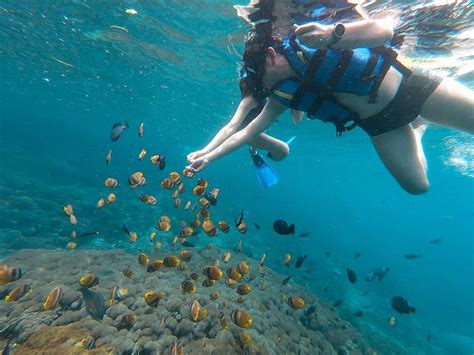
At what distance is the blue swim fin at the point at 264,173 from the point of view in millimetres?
5470

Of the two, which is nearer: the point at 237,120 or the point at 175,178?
the point at 237,120

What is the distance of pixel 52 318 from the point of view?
5828 millimetres

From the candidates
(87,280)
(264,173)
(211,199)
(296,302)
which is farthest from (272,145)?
(87,280)

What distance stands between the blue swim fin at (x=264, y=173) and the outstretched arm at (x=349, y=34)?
282cm

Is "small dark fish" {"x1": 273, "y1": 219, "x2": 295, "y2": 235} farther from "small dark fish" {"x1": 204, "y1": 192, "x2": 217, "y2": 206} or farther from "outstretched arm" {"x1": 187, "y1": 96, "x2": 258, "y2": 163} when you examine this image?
"outstretched arm" {"x1": 187, "y1": 96, "x2": 258, "y2": 163}

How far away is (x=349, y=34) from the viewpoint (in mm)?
2973

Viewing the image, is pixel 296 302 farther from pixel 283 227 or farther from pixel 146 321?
pixel 146 321

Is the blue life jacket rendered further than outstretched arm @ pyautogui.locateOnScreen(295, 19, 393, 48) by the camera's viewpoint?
Yes

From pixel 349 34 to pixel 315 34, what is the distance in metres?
0.36

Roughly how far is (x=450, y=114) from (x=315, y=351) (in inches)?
276

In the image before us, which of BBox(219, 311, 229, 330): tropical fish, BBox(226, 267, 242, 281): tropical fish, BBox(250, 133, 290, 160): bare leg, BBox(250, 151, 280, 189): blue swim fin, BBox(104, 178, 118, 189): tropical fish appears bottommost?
BBox(219, 311, 229, 330): tropical fish

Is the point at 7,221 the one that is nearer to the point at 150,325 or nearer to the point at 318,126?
the point at 150,325

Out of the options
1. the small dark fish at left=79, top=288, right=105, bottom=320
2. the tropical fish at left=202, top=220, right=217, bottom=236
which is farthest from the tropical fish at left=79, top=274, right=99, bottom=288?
the tropical fish at left=202, top=220, right=217, bottom=236

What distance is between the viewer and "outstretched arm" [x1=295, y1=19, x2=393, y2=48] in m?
2.96
